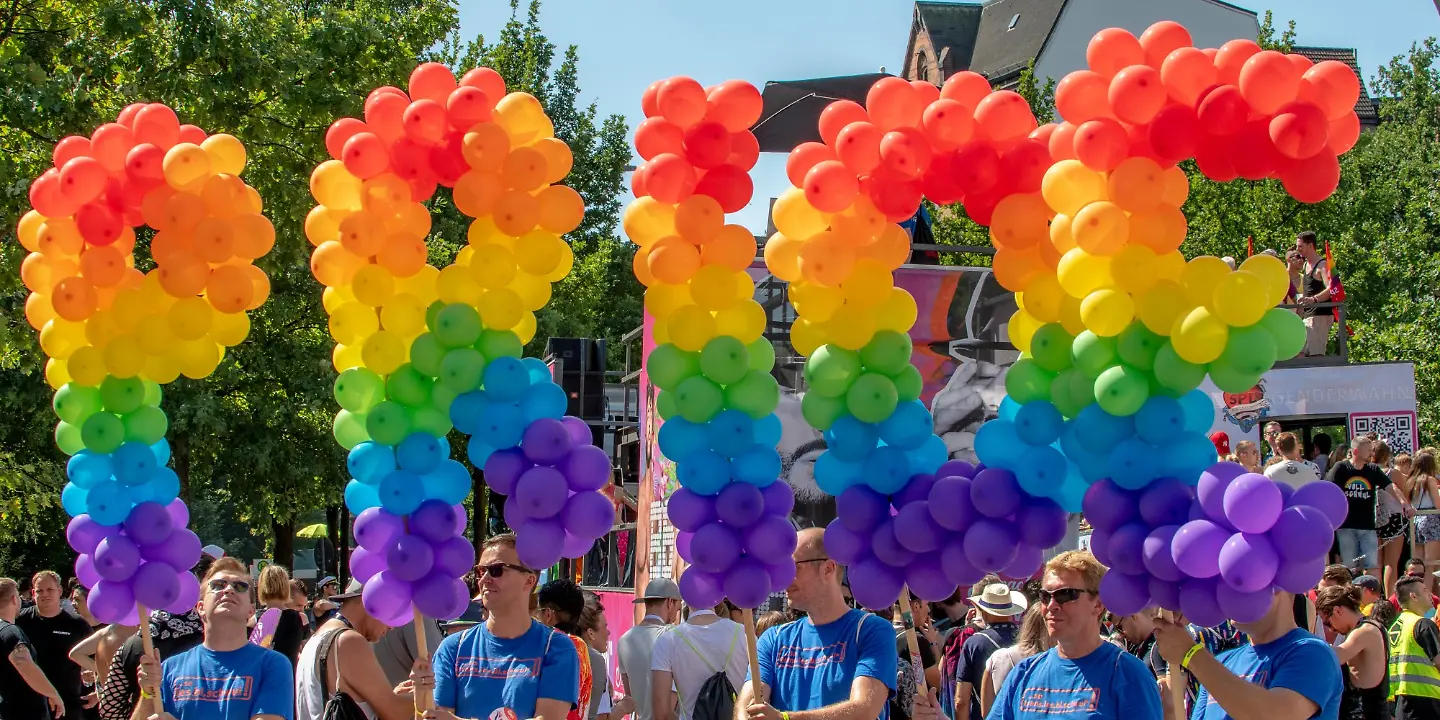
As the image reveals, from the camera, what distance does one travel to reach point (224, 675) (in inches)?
216

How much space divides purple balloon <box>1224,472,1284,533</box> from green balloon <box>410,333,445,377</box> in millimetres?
2890

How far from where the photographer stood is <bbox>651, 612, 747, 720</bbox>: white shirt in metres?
6.97

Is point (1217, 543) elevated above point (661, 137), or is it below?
below

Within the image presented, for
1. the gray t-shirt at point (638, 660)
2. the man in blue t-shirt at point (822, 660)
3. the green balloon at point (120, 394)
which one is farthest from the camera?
the gray t-shirt at point (638, 660)

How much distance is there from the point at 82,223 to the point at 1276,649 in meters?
4.72

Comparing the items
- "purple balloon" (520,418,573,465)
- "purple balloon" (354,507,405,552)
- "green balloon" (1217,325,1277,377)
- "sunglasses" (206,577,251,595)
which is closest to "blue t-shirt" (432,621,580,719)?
"purple balloon" (354,507,405,552)

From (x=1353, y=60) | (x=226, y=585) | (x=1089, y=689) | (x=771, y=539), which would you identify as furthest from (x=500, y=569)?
(x=1353, y=60)

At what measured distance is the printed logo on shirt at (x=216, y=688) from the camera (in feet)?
17.9

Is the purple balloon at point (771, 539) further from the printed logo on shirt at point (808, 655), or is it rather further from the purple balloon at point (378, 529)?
the purple balloon at point (378, 529)

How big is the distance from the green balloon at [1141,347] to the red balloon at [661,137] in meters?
1.81

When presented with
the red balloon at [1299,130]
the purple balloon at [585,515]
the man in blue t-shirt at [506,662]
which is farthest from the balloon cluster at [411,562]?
the red balloon at [1299,130]

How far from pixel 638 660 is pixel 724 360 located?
2.62m

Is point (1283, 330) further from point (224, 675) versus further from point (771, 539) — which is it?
point (224, 675)

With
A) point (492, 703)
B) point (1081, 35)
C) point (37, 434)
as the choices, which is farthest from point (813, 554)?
point (1081, 35)
